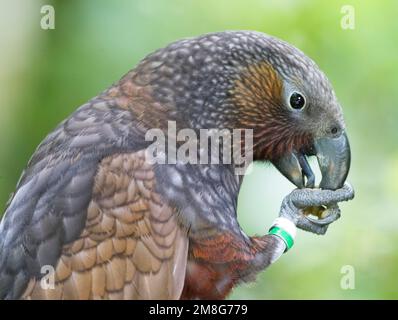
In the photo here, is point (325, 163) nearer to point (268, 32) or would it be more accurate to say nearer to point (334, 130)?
point (334, 130)

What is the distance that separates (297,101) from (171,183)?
638mm

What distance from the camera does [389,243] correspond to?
13.9 ft

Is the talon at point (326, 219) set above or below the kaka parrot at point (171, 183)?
below

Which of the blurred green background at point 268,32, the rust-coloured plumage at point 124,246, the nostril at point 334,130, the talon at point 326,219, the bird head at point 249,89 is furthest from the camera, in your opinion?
the blurred green background at point 268,32

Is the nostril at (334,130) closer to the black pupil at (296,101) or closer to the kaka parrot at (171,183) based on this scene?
the kaka parrot at (171,183)

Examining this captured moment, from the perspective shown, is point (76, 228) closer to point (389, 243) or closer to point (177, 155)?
point (177, 155)

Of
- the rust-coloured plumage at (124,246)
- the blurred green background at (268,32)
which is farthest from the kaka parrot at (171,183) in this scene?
the blurred green background at (268,32)

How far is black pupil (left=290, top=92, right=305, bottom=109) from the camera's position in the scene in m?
2.94

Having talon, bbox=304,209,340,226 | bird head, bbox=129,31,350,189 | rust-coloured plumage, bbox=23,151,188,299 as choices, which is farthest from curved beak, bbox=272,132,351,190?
rust-coloured plumage, bbox=23,151,188,299

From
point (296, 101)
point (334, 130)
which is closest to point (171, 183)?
point (296, 101)

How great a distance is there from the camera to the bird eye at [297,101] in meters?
2.94

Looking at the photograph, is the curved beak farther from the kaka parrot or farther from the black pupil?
the black pupil

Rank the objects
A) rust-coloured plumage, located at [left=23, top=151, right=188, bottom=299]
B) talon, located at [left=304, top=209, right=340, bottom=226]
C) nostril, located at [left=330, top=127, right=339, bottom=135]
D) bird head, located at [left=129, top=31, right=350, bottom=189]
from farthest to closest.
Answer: talon, located at [left=304, top=209, right=340, bottom=226], nostril, located at [left=330, top=127, right=339, bottom=135], bird head, located at [left=129, top=31, right=350, bottom=189], rust-coloured plumage, located at [left=23, top=151, right=188, bottom=299]
